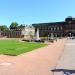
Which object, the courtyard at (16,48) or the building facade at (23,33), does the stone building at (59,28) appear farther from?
the courtyard at (16,48)

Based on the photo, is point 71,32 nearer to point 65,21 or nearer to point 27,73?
point 65,21

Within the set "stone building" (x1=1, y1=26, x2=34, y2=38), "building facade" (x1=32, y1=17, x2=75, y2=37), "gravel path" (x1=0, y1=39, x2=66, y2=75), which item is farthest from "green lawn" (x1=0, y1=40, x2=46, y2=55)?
"building facade" (x1=32, y1=17, x2=75, y2=37)

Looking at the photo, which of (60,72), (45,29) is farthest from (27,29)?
(60,72)

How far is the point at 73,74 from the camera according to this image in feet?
34.9

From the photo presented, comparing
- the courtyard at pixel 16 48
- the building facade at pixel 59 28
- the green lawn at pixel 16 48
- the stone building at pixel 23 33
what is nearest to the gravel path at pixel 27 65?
the courtyard at pixel 16 48

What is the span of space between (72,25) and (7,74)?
13744 centimetres

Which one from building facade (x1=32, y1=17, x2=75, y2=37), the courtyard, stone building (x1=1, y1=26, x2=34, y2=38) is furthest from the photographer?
A: building facade (x1=32, y1=17, x2=75, y2=37)

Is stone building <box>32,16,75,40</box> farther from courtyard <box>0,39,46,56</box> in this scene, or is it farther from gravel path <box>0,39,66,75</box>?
gravel path <box>0,39,66,75</box>

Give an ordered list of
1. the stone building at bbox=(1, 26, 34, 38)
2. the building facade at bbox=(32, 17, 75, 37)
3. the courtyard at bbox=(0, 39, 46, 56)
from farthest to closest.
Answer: the building facade at bbox=(32, 17, 75, 37) < the stone building at bbox=(1, 26, 34, 38) < the courtyard at bbox=(0, 39, 46, 56)

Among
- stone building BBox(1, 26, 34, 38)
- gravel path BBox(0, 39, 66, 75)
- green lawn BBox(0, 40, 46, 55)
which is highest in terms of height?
stone building BBox(1, 26, 34, 38)

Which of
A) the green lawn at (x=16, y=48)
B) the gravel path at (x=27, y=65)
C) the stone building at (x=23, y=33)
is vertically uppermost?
the stone building at (x=23, y=33)

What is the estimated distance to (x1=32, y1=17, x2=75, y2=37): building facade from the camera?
145000 millimetres

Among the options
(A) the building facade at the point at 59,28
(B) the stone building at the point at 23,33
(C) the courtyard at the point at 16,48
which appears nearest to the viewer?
(C) the courtyard at the point at 16,48

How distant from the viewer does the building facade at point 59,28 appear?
14500 centimetres
